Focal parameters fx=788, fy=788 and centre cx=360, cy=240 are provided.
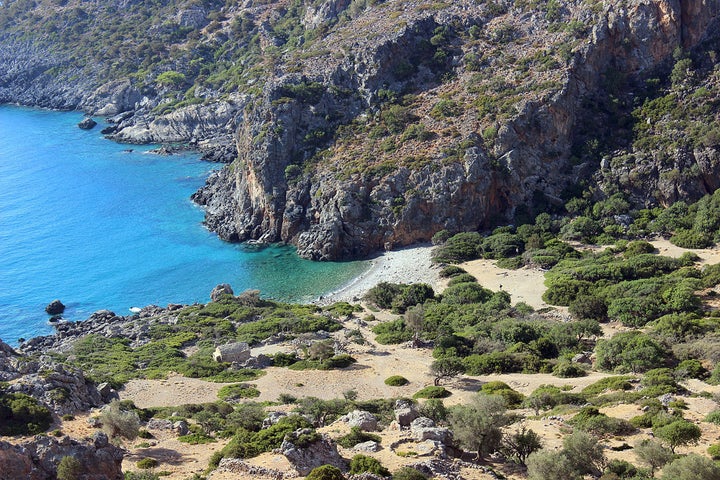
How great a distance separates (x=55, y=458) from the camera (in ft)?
92.2

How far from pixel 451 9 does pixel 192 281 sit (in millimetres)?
48837

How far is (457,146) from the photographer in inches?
3248

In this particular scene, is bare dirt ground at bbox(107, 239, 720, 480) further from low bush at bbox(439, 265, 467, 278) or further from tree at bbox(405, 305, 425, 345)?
tree at bbox(405, 305, 425, 345)

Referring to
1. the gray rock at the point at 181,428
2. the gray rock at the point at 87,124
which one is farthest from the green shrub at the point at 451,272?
the gray rock at the point at 87,124

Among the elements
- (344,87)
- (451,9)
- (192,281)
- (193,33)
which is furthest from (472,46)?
(193,33)

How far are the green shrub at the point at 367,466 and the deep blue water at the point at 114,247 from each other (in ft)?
142

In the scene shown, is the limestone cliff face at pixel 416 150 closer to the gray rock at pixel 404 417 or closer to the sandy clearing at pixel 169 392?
the sandy clearing at pixel 169 392

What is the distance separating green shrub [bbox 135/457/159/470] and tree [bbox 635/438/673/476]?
63.7ft

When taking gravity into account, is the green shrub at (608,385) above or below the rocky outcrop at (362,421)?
below

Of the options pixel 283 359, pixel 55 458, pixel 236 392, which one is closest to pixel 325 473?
pixel 55 458

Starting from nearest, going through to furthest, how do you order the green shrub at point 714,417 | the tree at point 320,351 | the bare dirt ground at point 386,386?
the bare dirt ground at point 386,386 < the green shrub at point 714,417 < the tree at point 320,351

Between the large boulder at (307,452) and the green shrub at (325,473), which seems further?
the large boulder at (307,452)

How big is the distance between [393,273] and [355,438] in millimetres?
41368

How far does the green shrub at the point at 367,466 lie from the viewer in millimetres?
28766
